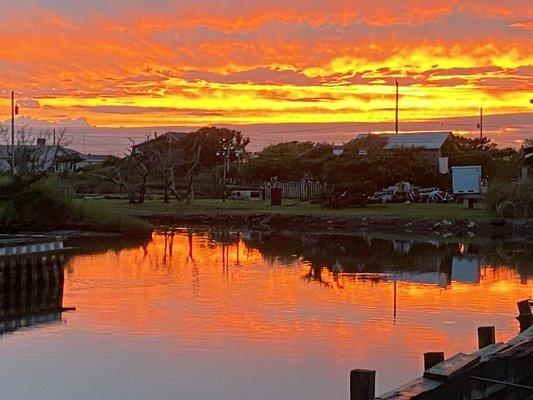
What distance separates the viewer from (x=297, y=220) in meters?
53.5

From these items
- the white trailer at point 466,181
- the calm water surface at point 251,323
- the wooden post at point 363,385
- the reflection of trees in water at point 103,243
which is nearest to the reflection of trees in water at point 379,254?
the calm water surface at point 251,323

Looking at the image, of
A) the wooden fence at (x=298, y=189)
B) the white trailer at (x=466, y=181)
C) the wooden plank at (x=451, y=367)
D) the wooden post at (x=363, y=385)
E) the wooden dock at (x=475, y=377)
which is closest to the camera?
the wooden post at (x=363, y=385)

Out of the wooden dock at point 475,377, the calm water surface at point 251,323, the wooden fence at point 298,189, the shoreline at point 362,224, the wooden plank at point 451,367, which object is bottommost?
the calm water surface at point 251,323

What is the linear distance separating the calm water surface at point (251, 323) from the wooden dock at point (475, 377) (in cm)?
273

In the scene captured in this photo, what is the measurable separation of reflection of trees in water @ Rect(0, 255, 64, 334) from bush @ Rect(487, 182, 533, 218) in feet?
92.7

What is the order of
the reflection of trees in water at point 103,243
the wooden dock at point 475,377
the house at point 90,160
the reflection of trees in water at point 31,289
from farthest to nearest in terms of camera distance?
the house at point 90,160 → the reflection of trees in water at point 103,243 → the reflection of trees in water at point 31,289 → the wooden dock at point 475,377

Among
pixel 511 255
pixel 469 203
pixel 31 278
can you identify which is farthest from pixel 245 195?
pixel 31 278

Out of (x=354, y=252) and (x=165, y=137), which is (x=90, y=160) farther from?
(x=354, y=252)

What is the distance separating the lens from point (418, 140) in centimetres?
8006

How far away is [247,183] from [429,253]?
1679 inches

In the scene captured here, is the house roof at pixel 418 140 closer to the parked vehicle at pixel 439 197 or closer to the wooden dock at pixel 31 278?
the parked vehicle at pixel 439 197

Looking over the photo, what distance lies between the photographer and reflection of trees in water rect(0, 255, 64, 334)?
22.7 metres

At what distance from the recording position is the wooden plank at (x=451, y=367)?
10.4m

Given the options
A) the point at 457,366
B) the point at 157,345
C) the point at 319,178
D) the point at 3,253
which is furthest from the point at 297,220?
the point at 457,366
